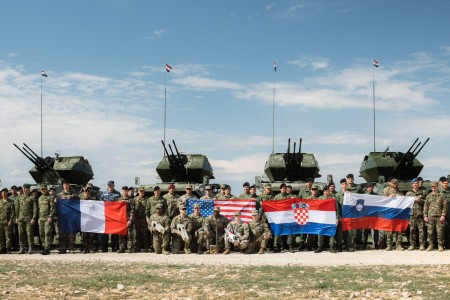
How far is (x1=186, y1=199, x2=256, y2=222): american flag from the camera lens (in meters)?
17.8

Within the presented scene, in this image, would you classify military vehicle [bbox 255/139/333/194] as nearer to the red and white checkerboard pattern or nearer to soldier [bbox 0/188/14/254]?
the red and white checkerboard pattern

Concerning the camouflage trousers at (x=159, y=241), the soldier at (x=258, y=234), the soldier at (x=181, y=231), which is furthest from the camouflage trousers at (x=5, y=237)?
the soldier at (x=258, y=234)

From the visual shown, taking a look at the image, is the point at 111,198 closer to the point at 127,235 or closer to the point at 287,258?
the point at 127,235

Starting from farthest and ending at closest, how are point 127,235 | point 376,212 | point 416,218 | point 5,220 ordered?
1. point 5,220
2. point 127,235
3. point 376,212
4. point 416,218

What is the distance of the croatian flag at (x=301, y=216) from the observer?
1745cm

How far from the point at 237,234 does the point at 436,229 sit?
18.0ft

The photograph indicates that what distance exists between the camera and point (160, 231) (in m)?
17.4

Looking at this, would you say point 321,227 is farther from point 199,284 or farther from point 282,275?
point 199,284

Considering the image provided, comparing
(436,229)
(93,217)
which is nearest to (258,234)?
(436,229)

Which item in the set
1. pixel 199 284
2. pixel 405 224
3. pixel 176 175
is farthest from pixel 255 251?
pixel 176 175

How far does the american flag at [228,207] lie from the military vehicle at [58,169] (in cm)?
1099

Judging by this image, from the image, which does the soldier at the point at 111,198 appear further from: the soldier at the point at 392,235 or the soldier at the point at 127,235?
the soldier at the point at 392,235

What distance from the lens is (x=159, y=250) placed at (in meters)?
17.5

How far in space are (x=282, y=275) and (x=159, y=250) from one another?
22.5 feet
